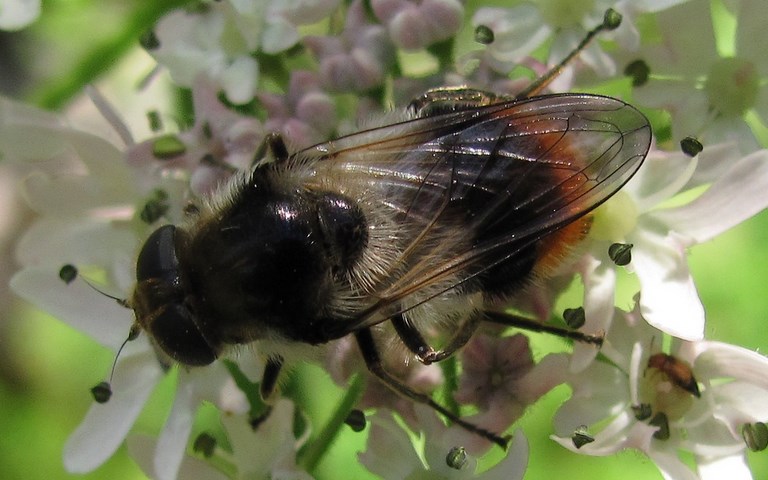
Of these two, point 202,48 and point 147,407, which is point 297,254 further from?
point 147,407

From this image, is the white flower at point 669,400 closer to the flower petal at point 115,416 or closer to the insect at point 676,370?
the insect at point 676,370

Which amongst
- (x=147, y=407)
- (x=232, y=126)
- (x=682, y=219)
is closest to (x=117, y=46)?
(x=232, y=126)

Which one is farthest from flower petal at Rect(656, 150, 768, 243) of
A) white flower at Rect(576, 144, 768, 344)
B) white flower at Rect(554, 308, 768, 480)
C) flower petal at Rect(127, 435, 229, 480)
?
flower petal at Rect(127, 435, 229, 480)

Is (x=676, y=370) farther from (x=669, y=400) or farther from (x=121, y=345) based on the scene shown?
(x=121, y=345)

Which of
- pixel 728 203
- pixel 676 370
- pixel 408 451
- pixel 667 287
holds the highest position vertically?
pixel 728 203

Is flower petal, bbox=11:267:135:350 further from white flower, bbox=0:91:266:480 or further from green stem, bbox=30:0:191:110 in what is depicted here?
green stem, bbox=30:0:191:110

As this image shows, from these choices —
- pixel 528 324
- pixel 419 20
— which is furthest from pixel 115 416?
pixel 419 20

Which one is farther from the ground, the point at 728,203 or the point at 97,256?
the point at 728,203
